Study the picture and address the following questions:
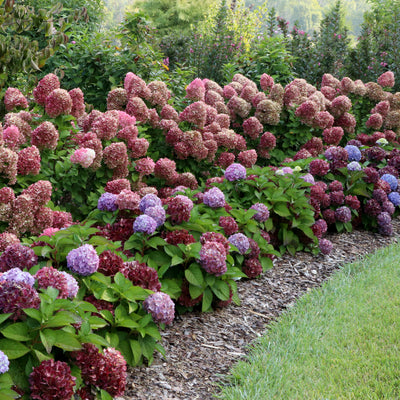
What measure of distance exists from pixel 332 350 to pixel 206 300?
828 mm

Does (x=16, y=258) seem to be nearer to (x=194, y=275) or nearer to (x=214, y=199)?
(x=194, y=275)

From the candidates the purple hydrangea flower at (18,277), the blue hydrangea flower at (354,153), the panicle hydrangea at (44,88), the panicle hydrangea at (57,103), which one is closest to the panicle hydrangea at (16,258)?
the purple hydrangea flower at (18,277)

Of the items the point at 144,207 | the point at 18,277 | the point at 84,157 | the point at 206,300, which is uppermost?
the point at 84,157

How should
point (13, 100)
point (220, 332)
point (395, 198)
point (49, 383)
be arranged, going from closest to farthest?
1. point (49, 383)
2. point (220, 332)
3. point (13, 100)
4. point (395, 198)

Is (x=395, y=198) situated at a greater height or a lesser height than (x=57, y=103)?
lesser

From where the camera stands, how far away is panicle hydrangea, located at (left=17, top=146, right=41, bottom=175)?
308 cm

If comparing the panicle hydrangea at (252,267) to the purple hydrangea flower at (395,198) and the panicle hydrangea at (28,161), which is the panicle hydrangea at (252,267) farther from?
the purple hydrangea flower at (395,198)

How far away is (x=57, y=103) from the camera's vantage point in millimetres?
3525

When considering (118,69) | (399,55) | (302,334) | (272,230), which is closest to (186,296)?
(302,334)

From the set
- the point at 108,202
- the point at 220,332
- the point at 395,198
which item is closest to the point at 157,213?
the point at 108,202

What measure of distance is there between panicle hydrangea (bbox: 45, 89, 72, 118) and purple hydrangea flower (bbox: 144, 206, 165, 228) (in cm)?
129

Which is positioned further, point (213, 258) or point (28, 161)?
point (28, 161)

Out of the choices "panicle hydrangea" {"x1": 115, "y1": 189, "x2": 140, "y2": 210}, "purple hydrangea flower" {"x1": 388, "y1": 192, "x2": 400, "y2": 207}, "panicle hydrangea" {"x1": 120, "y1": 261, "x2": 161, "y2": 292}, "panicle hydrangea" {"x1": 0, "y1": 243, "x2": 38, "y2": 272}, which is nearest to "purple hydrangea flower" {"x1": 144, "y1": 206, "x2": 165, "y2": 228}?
"panicle hydrangea" {"x1": 115, "y1": 189, "x2": 140, "y2": 210}

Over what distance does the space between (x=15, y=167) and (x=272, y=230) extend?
2.23 meters
